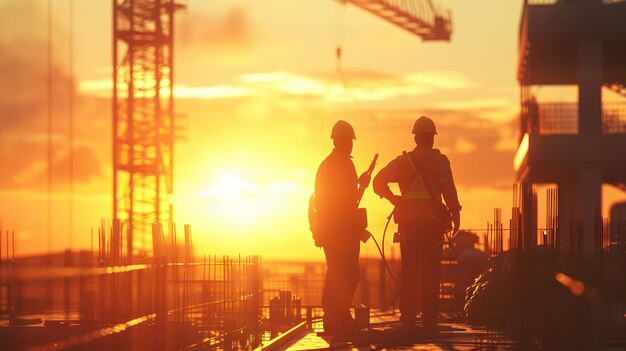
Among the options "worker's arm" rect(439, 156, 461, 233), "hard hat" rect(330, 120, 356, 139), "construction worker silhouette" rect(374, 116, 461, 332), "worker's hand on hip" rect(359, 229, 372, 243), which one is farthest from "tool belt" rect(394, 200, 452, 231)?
"hard hat" rect(330, 120, 356, 139)

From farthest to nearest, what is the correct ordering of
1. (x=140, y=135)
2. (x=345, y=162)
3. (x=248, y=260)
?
(x=140, y=135) → (x=248, y=260) → (x=345, y=162)

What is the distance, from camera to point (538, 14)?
45.1 metres

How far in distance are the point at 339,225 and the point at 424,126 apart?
5.57 ft

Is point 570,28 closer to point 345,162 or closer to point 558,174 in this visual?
point 558,174

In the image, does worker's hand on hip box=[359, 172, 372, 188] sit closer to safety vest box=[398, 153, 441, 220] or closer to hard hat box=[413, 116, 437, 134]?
safety vest box=[398, 153, 441, 220]

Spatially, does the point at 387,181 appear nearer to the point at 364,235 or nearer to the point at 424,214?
the point at 424,214

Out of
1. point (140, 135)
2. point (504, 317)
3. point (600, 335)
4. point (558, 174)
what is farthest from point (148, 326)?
point (140, 135)

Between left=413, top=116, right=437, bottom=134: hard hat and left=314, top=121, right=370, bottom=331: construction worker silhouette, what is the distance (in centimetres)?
85

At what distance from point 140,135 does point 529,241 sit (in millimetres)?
60878

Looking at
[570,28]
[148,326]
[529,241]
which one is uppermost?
[570,28]

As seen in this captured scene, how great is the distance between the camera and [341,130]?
16516mm

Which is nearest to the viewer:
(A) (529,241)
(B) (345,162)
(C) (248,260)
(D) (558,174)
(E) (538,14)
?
(A) (529,241)

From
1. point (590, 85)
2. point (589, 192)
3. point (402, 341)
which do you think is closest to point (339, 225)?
point (402, 341)

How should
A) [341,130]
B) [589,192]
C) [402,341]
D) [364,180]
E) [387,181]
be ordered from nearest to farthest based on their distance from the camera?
[402,341] < [341,130] < [364,180] < [387,181] < [589,192]
